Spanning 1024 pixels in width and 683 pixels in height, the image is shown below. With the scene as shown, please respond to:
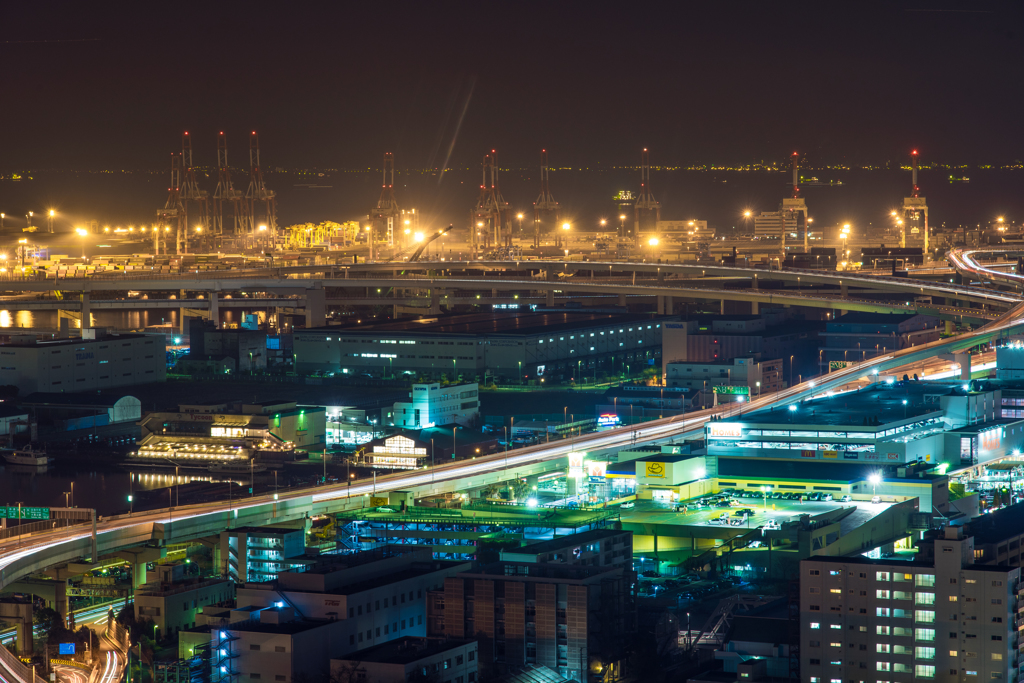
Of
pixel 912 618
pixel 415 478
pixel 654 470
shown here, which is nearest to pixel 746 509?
pixel 654 470

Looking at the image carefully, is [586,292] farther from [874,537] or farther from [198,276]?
[874,537]

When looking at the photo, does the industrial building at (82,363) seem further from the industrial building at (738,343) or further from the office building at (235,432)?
the industrial building at (738,343)

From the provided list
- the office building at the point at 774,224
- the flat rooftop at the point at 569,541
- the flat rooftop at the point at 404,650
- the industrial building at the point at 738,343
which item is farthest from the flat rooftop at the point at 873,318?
the office building at the point at 774,224

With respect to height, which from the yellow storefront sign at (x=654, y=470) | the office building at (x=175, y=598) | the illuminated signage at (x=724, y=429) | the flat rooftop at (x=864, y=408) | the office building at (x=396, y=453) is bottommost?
the office building at (x=175, y=598)

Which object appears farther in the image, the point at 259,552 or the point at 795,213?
the point at 795,213

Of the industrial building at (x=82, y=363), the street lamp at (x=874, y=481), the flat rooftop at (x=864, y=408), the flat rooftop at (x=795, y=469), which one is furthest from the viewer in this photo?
the industrial building at (x=82, y=363)

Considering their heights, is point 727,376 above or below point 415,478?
above

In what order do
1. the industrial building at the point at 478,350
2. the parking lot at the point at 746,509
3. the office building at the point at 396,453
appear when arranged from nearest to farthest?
the parking lot at the point at 746,509
the office building at the point at 396,453
the industrial building at the point at 478,350

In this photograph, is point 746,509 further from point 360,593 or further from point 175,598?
point 175,598
